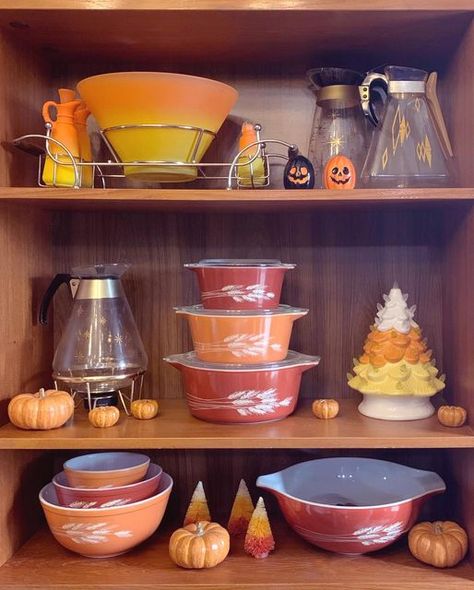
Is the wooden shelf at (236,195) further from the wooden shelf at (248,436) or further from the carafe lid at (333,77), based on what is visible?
the wooden shelf at (248,436)

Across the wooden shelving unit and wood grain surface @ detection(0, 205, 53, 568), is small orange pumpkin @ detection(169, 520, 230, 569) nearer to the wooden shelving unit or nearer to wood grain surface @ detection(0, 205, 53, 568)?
the wooden shelving unit

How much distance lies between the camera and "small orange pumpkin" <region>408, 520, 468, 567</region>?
3.36 feet

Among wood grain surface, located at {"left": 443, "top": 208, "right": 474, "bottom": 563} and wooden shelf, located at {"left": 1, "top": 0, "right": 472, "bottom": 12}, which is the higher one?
wooden shelf, located at {"left": 1, "top": 0, "right": 472, "bottom": 12}

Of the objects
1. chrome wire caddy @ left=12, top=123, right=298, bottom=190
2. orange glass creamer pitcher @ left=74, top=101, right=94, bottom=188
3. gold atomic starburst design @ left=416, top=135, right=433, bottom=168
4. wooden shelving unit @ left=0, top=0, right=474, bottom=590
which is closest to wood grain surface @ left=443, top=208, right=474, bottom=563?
wooden shelving unit @ left=0, top=0, right=474, bottom=590

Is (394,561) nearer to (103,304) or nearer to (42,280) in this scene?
(103,304)

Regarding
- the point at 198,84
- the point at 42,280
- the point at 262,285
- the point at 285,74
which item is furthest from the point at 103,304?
the point at 285,74

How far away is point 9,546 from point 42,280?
46 centimetres

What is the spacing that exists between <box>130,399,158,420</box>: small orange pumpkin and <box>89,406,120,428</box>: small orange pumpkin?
0.15 feet

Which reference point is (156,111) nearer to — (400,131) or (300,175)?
(300,175)

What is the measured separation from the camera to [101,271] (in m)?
1.18

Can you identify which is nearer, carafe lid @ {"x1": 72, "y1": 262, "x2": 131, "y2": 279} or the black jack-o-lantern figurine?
the black jack-o-lantern figurine

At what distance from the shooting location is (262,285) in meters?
1.08

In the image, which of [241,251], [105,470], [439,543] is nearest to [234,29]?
[241,251]

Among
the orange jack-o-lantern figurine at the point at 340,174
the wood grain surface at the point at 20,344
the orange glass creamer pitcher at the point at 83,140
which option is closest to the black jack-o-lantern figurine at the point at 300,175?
the orange jack-o-lantern figurine at the point at 340,174
